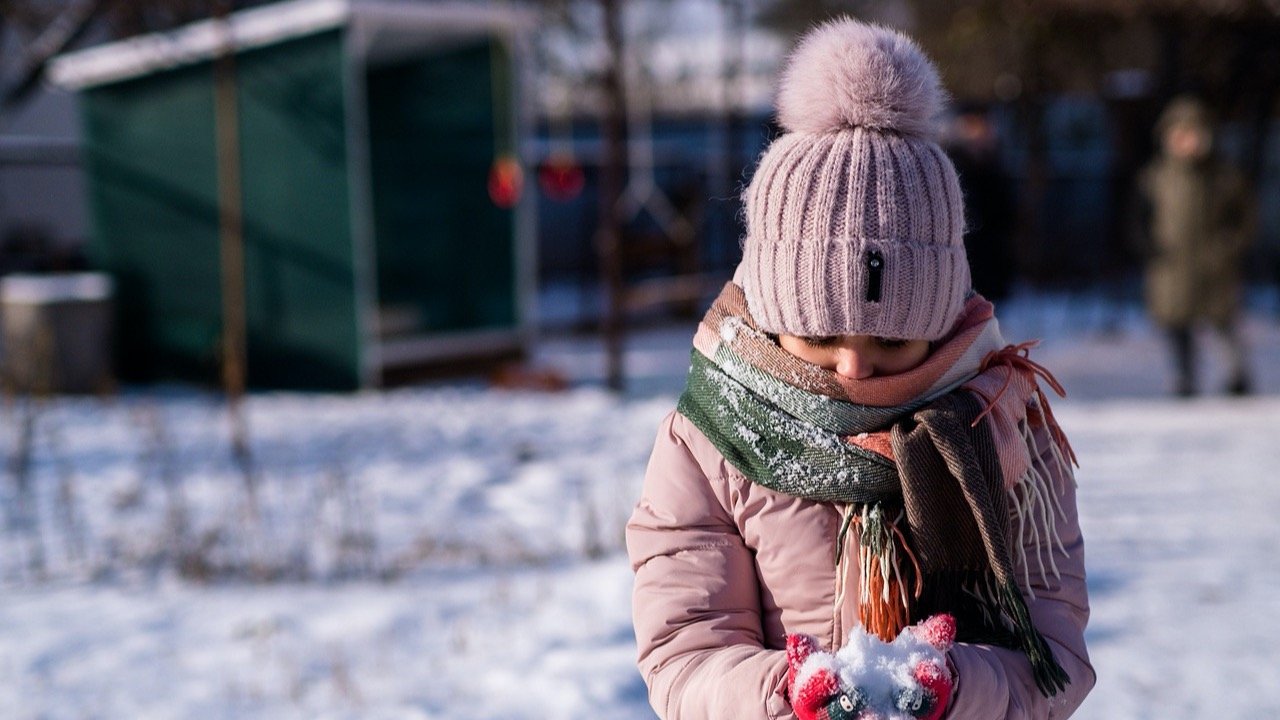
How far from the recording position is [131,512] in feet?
17.6

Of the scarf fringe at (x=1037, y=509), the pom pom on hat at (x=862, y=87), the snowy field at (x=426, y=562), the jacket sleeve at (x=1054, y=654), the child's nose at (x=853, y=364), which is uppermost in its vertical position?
the pom pom on hat at (x=862, y=87)

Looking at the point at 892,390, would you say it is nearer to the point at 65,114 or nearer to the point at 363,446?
the point at 363,446

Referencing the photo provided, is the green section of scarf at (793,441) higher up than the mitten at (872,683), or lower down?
higher up

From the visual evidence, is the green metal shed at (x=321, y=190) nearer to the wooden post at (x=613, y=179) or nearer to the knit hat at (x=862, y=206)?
the wooden post at (x=613, y=179)

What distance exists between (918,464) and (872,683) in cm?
30

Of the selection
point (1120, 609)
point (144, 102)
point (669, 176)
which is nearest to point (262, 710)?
point (1120, 609)

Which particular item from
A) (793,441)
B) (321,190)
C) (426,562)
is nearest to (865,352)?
(793,441)

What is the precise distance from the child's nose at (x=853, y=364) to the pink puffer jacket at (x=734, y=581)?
0.60 ft

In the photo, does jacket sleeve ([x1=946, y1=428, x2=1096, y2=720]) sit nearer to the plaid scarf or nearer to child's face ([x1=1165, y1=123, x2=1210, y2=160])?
the plaid scarf

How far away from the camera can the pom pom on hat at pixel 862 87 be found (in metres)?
1.58

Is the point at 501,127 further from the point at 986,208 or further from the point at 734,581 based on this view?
the point at 734,581

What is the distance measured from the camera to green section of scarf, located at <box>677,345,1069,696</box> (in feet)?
5.04

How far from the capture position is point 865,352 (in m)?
1.64

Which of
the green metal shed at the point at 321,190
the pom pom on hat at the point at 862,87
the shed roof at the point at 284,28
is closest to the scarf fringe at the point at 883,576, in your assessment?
the pom pom on hat at the point at 862,87
